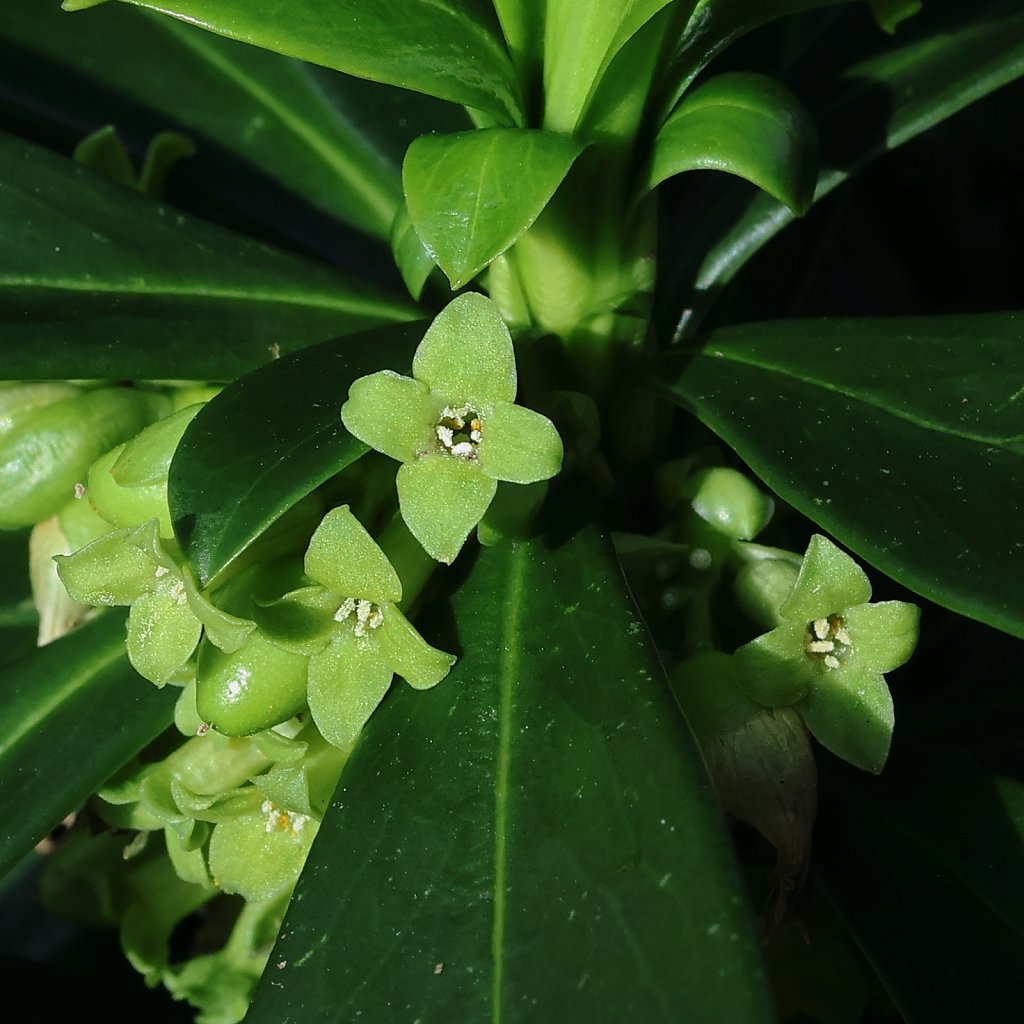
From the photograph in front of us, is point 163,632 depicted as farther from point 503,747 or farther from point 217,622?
→ point 503,747

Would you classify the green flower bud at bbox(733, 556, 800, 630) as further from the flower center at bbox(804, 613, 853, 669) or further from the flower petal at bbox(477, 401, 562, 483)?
the flower petal at bbox(477, 401, 562, 483)

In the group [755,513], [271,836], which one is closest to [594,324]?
[755,513]

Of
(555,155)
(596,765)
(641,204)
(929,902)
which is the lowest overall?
(929,902)

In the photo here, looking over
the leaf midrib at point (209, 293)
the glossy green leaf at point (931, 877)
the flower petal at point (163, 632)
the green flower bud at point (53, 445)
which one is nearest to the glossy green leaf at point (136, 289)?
the leaf midrib at point (209, 293)

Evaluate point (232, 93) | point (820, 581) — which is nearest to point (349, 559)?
point (820, 581)

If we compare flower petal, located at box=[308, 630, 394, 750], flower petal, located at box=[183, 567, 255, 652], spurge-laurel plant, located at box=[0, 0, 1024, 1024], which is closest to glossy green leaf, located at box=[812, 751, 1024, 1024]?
spurge-laurel plant, located at box=[0, 0, 1024, 1024]

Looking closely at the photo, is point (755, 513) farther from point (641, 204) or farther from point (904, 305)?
point (904, 305)
